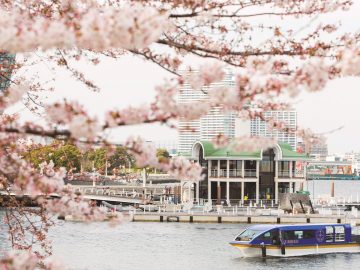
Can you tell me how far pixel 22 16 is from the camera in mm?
5613

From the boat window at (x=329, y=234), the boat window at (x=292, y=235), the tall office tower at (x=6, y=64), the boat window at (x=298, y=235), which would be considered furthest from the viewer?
the boat window at (x=329, y=234)

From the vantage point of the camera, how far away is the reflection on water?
3731 centimetres

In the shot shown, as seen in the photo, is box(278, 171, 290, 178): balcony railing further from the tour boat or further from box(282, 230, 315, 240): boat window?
box(282, 230, 315, 240): boat window

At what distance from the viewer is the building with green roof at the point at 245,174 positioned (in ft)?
215

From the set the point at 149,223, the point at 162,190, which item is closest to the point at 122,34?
the point at 149,223

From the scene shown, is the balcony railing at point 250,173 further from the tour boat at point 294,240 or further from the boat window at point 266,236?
the boat window at point 266,236

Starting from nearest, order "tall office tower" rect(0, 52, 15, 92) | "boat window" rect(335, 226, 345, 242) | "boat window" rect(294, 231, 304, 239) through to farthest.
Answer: "tall office tower" rect(0, 52, 15, 92), "boat window" rect(294, 231, 304, 239), "boat window" rect(335, 226, 345, 242)

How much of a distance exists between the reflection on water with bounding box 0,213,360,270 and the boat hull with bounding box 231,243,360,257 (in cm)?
54

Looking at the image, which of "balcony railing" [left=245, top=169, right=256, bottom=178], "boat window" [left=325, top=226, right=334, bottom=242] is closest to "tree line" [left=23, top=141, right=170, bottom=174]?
"boat window" [left=325, top=226, right=334, bottom=242]

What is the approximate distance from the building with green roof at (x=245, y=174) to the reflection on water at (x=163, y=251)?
11.3 m

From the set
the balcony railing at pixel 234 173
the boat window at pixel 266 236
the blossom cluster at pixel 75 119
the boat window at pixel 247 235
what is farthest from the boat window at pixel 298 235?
the blossom cluster at pixel 75 119

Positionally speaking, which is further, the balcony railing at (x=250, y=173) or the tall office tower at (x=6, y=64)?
the balcony railing at (x=250, y=173)

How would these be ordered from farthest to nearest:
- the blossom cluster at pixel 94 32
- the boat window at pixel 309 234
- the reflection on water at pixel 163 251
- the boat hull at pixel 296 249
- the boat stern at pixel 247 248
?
the boat window at pixel 309 234, the boat hull at pixel 296 249, the boat stern at pixel 247 248, the reflection on water at pixel 163 251, the blossom cluster at pixel 94 32

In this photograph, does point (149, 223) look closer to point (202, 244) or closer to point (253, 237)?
point (202, 244)
